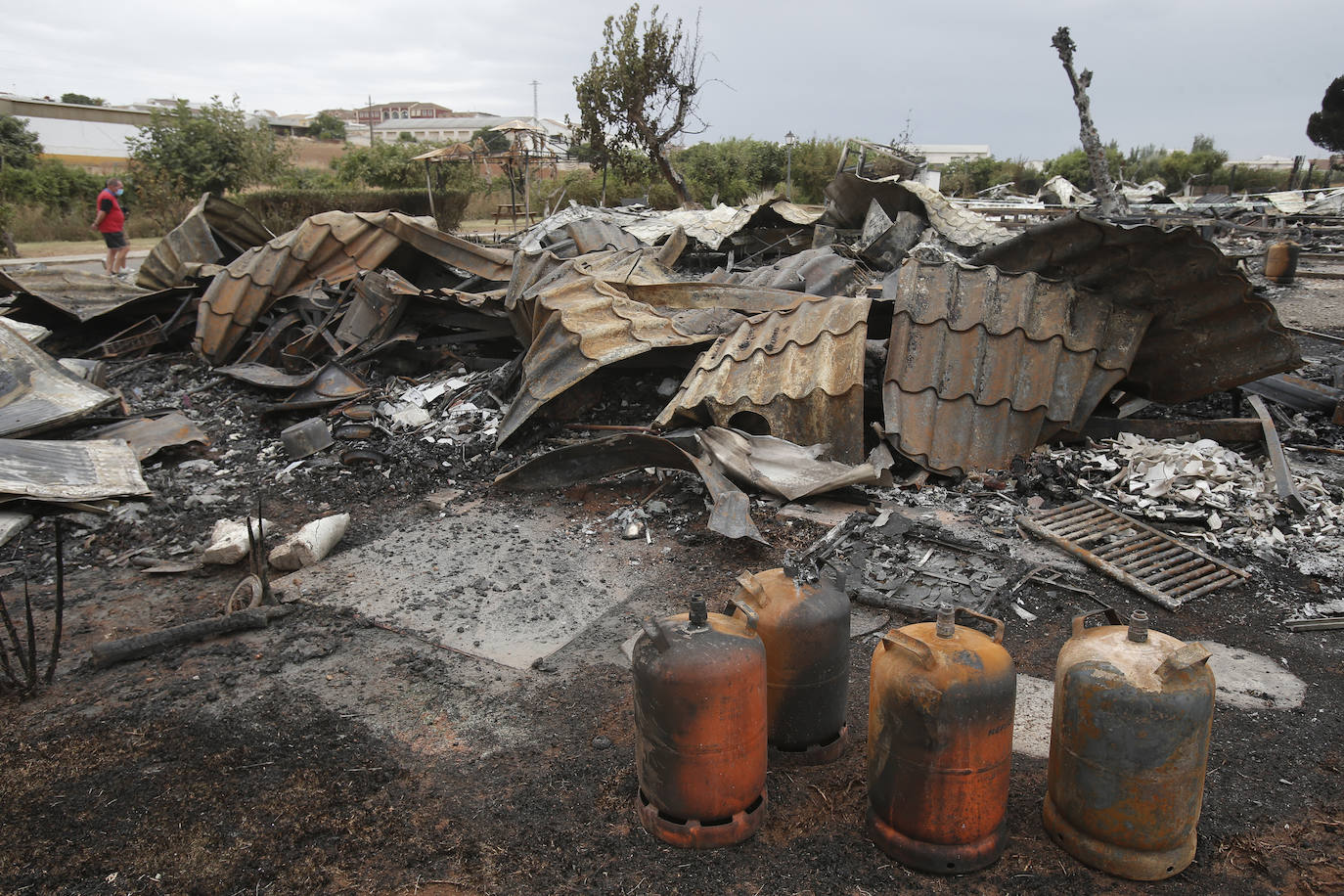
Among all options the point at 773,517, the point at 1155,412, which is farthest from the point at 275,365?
the point at 1155,412

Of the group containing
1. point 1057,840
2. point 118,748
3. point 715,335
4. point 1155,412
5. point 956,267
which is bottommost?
point 118,748

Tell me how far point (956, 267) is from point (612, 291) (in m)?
2.91

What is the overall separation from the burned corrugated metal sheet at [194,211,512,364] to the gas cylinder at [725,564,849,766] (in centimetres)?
744

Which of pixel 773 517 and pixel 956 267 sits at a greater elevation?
pixel 956 267

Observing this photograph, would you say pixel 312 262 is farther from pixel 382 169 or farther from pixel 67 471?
pixel 382 169

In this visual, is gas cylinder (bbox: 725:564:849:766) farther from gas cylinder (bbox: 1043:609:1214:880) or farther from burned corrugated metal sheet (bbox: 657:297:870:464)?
burned corrugated metal sheet (bbox: 657:297:870:464)

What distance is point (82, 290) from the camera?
1164 centimetres

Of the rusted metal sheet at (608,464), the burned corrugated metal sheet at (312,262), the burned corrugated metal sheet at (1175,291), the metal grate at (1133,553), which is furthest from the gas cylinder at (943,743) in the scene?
the burned corrugated metal sheet at (312,262)

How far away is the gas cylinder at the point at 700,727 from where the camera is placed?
8.04ft

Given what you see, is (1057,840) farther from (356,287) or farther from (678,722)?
(356,287)

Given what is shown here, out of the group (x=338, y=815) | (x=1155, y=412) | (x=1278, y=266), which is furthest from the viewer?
(x=1278, y=266)

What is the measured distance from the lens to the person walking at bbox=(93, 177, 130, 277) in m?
14.3

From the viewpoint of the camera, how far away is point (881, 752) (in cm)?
250

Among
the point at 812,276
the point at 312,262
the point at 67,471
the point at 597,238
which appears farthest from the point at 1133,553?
the point at 312,262
